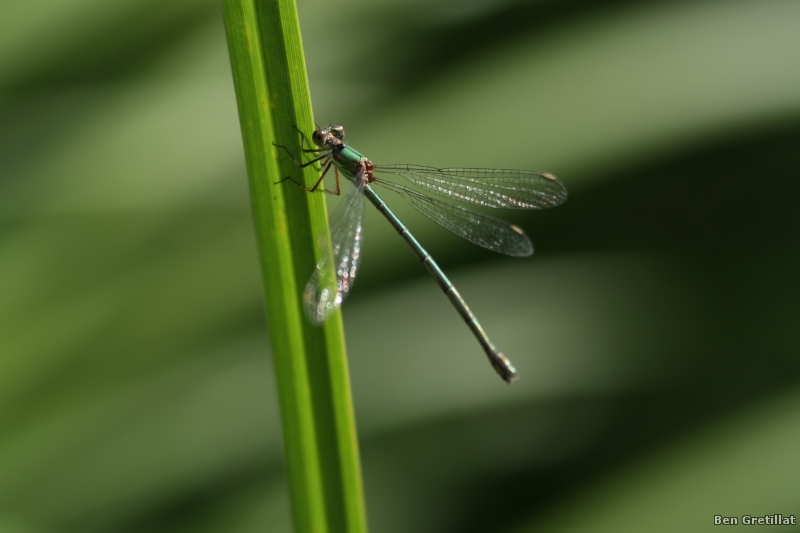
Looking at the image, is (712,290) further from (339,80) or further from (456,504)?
(339,80)

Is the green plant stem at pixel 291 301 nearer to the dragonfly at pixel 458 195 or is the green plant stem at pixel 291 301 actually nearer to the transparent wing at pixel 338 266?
the transparent wing at pixel 338 266

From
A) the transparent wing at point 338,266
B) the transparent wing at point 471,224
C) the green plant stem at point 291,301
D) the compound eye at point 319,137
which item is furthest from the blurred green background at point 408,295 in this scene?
the green plant stem at point 291,301

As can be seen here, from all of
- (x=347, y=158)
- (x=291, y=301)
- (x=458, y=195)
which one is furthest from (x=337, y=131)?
(x=291, y=301)

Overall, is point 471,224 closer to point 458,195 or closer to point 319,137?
point 458,195

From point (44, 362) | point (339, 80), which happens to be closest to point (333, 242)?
point (339, 80)

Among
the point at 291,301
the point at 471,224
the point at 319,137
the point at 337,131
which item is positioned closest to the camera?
the point at 291,301

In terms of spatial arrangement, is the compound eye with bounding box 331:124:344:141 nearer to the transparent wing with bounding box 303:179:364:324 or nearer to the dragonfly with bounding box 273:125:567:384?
the dragonfly with bounding box 273:125:567:384
